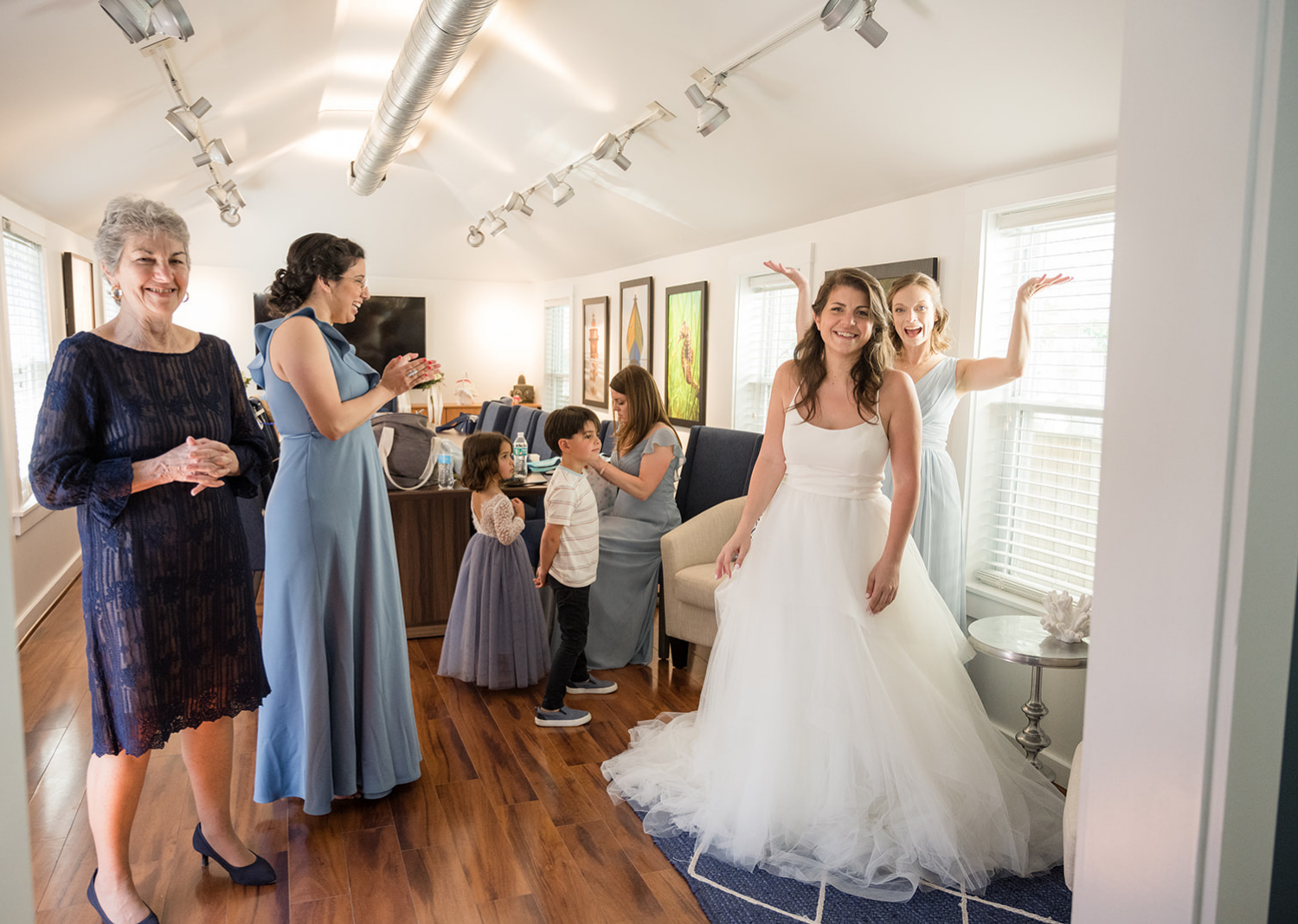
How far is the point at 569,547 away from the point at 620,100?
2.61 meters

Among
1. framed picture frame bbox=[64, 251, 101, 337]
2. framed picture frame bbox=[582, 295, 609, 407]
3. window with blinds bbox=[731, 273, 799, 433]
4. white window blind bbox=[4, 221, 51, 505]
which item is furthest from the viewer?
framed picture frame bbox=[582, 295, 609, 407]

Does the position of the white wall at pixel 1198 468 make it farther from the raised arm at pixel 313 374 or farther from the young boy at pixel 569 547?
the young boy at pixel 569 547

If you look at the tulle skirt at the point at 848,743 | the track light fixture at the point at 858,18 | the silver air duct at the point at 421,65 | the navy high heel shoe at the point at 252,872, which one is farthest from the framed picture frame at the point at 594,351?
the navy high heel shoe at the point at 252,872

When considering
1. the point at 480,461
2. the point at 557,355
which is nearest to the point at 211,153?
the point at 480,461

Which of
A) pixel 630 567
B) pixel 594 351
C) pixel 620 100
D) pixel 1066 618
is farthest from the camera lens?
pixel 594 351

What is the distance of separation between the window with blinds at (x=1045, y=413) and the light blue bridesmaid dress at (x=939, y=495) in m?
0.37

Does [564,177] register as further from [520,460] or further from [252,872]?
[252,872]

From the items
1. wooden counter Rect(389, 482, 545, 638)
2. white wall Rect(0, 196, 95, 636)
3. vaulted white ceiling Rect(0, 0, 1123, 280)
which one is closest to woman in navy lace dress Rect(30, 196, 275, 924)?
vaulted white ceiling Rect(0, 0, 1123, 280)

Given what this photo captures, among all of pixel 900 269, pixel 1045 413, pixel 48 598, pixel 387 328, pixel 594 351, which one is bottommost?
pixel 48 598

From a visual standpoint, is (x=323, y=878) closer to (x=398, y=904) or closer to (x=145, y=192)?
(x=398, y=904)

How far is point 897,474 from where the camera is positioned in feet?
7.86

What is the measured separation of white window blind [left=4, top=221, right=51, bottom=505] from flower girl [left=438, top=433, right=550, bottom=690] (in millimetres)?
2679

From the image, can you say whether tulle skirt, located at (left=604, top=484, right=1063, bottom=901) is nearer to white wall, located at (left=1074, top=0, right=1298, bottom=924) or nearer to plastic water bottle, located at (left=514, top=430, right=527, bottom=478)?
white wall, located at (left=1074, top=0, right=1298, bottom=924)

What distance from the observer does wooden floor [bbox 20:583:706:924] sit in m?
2.12
